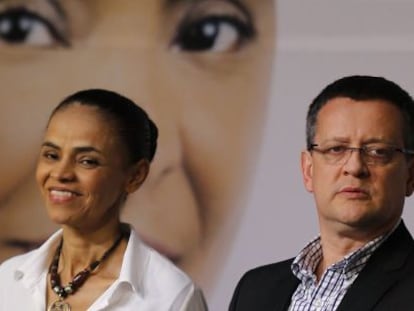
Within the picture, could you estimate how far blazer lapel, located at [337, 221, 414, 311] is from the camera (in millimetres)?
1584

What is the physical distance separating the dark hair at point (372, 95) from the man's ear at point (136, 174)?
0.31 metres

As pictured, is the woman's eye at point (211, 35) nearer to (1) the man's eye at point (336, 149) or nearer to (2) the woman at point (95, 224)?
(2) the woman at point (95, 224)

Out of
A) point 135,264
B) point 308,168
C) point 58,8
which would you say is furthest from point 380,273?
point 58,8

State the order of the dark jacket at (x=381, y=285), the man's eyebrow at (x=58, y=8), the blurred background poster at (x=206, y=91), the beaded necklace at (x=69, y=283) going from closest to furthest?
the dark jacket at (x=381, y=285) < the beaded necklace at (x=69, y=283) < the blurred background poster at (x=206, y=91) < the man's eyebrow at (x=58, y=8)

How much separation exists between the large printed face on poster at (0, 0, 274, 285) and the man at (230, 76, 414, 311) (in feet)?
3.98

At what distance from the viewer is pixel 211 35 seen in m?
2.99

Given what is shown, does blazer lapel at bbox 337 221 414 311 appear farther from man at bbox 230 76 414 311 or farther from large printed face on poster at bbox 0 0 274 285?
large printed face on poster at bbox 0 0 274 285

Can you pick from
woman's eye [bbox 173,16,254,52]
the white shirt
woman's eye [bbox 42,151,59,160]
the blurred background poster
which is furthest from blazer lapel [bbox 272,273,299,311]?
woman's eye [bbox 173,16,254,52]

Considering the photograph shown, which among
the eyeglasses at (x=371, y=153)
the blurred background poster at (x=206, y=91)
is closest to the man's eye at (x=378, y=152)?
the eyeglasses at (x=371, y=153)

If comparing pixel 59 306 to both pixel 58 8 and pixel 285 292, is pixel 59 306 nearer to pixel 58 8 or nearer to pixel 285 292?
pixel 285 292

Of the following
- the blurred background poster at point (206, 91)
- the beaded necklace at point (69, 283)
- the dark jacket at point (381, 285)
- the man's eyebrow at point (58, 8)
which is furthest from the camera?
the man's eyebrow at point (58, 8)

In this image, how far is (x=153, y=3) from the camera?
118 inches

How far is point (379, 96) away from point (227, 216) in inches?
52.7

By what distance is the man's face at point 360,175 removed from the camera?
1.59 m
